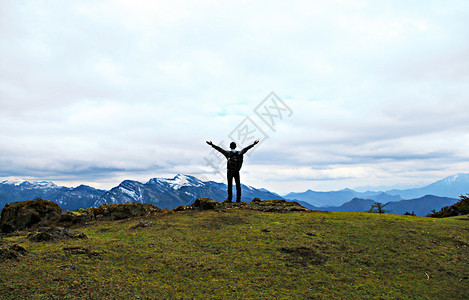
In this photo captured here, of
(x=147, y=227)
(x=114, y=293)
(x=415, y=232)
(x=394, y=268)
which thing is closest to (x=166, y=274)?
(x=114, y=293)

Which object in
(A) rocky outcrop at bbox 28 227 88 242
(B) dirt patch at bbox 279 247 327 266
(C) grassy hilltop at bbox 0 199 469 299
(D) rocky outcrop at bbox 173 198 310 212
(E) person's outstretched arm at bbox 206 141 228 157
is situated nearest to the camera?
(C) grassy hilltop at bbox 0 199 469 299

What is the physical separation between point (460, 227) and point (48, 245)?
17.1 m

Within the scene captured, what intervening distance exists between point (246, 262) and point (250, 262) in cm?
13

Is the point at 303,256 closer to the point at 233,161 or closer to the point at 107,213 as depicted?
the point at 233,161

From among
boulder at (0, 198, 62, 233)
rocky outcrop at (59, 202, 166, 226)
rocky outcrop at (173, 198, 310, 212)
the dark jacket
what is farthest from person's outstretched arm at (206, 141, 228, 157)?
boulder at (0, 198, 62, 233)

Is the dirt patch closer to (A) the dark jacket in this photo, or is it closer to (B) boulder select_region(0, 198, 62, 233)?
(A) the dark jacket

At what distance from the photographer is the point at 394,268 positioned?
921cm

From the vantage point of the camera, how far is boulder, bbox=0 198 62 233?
46.5ft

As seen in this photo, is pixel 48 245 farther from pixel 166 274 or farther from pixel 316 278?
pixel 316 278

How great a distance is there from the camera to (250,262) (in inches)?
357

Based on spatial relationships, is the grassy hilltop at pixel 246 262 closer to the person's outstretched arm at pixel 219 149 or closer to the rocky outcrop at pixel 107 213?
the rocky outcrop at pixel 107 213

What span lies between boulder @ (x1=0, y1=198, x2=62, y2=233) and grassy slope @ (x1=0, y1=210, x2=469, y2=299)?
301cm

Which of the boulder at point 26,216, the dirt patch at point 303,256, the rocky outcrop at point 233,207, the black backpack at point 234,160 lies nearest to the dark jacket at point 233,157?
the black backpack at point 234,160

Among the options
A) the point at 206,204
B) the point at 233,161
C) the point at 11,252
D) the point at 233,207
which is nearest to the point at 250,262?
the point at 11,252
